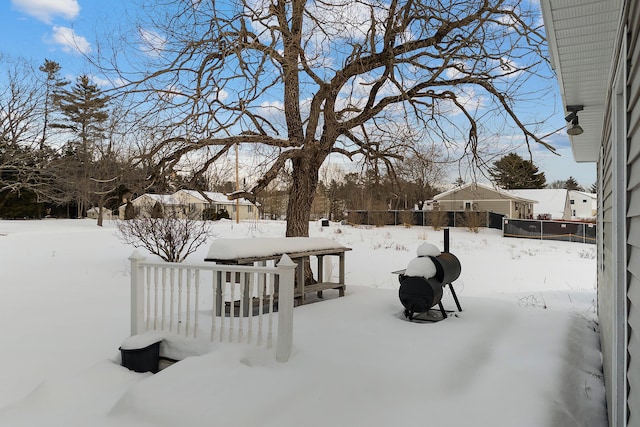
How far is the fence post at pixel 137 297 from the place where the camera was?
4551 millimetres

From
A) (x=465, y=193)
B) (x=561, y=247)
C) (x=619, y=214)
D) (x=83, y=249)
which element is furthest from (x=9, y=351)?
(x=465, y=193)

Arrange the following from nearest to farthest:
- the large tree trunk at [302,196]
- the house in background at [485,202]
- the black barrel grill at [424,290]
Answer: the black barrel grill at [424,290] → the large tree trunk at [302,196] → the house in background at [485,202]

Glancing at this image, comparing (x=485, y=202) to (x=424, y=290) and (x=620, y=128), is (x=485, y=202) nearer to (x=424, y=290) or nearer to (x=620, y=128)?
(x=424, y=290)

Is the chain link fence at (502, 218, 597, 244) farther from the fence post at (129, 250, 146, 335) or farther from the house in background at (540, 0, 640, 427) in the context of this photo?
the fence post at (129, 250, 146, 335)

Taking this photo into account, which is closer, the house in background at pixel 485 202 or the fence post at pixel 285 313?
the fence post at pixel 285 313

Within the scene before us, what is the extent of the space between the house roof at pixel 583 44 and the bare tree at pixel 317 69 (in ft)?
8.29

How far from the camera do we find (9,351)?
16.2 ft

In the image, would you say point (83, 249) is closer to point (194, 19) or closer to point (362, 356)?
point (194, 19)

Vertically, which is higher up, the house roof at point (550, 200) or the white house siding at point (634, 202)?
the house roof at point (550, 200)

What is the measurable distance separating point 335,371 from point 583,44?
303 cm

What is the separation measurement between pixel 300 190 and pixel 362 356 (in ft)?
14.5

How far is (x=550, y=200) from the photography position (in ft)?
139

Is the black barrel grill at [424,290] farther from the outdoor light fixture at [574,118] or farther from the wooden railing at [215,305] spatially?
the outdoor light fixture at [574,118]

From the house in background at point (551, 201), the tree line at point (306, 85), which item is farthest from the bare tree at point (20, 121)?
the house in background at point (551, 201)
